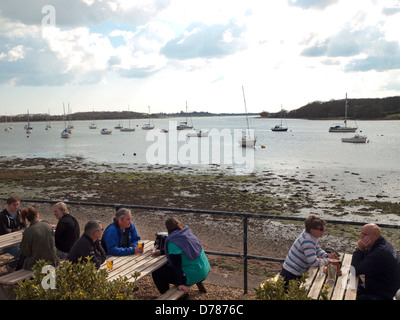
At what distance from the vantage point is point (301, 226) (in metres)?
14.3

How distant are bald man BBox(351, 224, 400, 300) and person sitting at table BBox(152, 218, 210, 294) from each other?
196 centimetres

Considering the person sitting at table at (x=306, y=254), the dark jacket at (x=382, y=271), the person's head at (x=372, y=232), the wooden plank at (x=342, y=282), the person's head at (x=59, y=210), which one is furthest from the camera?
the person's head at (x=59, y=210)

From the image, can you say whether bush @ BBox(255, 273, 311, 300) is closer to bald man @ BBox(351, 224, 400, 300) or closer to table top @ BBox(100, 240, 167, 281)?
Result: bald man @ BBox(351, 224, 400, 300)

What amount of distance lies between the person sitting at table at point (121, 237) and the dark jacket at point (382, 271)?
2.99 m

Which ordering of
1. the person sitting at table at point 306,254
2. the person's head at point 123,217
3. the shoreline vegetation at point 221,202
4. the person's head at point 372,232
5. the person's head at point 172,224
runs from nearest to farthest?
the person's head at point 372,232 → the person sitting at table at point 306,254 → the person's head at point 172,224 → the person's head at point 123,217 → the shoreline vegetation at point 221,202

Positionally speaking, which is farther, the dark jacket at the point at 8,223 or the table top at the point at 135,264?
the dark jacket at the point at 8,223

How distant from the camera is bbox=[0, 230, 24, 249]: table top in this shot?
568cm

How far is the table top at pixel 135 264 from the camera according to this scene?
453cm

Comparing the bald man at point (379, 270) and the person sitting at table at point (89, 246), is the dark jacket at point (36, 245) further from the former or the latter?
the bald man at point (379, 270)

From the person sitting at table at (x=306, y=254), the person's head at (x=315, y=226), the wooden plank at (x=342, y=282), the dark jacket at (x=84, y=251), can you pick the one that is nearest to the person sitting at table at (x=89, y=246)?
the dark jacket at (x=84, y=251)

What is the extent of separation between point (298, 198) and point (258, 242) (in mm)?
8903

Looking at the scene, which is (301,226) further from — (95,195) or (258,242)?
(95,195)

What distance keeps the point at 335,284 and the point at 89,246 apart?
9.80 ft

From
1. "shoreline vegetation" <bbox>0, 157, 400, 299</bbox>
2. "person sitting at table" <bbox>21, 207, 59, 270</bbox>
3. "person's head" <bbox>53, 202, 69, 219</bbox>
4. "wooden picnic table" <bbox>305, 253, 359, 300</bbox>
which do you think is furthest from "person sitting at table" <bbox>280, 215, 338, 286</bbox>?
"person's head" <bbox>53, 202, 69, 219</bbox>
